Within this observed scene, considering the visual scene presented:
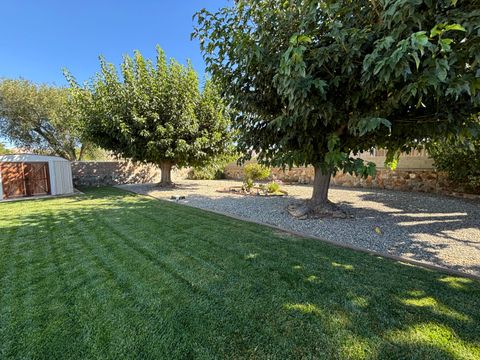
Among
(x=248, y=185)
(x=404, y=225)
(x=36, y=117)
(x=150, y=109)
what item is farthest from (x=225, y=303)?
(x=36, y=117)

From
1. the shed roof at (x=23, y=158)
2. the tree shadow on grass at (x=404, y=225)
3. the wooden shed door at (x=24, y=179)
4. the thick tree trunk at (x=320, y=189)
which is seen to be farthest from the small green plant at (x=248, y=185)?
the wooden shed door at (x=24, y=179)

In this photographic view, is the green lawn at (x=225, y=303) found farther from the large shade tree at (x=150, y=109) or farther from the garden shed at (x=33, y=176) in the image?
the garden shed at (x=33, y=176)

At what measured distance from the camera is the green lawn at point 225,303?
166 centimetres

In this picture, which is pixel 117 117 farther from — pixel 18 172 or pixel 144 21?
pixel 18 172

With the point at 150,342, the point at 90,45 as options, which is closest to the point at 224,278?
the point at 150,342

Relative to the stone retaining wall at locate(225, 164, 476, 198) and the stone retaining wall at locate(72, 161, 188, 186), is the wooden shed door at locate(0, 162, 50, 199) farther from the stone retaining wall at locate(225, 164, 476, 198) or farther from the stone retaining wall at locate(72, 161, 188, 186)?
the stone retaining wall at locate(225, 164, 476, 198)

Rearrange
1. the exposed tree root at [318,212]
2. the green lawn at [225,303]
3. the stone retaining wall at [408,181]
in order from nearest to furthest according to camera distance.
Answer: the green lawn at [225,303] → the exposed tree root at [318,212] → the stone retaining wall at [408,181]

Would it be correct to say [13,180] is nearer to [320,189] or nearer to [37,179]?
[37,179]

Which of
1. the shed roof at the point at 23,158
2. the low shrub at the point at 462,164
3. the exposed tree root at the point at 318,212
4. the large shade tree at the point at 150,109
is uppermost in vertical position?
the large shade tree at the point at 150,109

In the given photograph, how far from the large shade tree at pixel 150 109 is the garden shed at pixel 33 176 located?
7.53ft

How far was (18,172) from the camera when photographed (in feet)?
32.3

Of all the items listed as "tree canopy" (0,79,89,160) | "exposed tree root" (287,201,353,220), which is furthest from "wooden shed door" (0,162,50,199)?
"exposed tree root" (287,201,353,220)

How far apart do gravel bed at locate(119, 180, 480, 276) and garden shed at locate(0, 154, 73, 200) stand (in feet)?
23.3

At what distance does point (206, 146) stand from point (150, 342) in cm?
898
